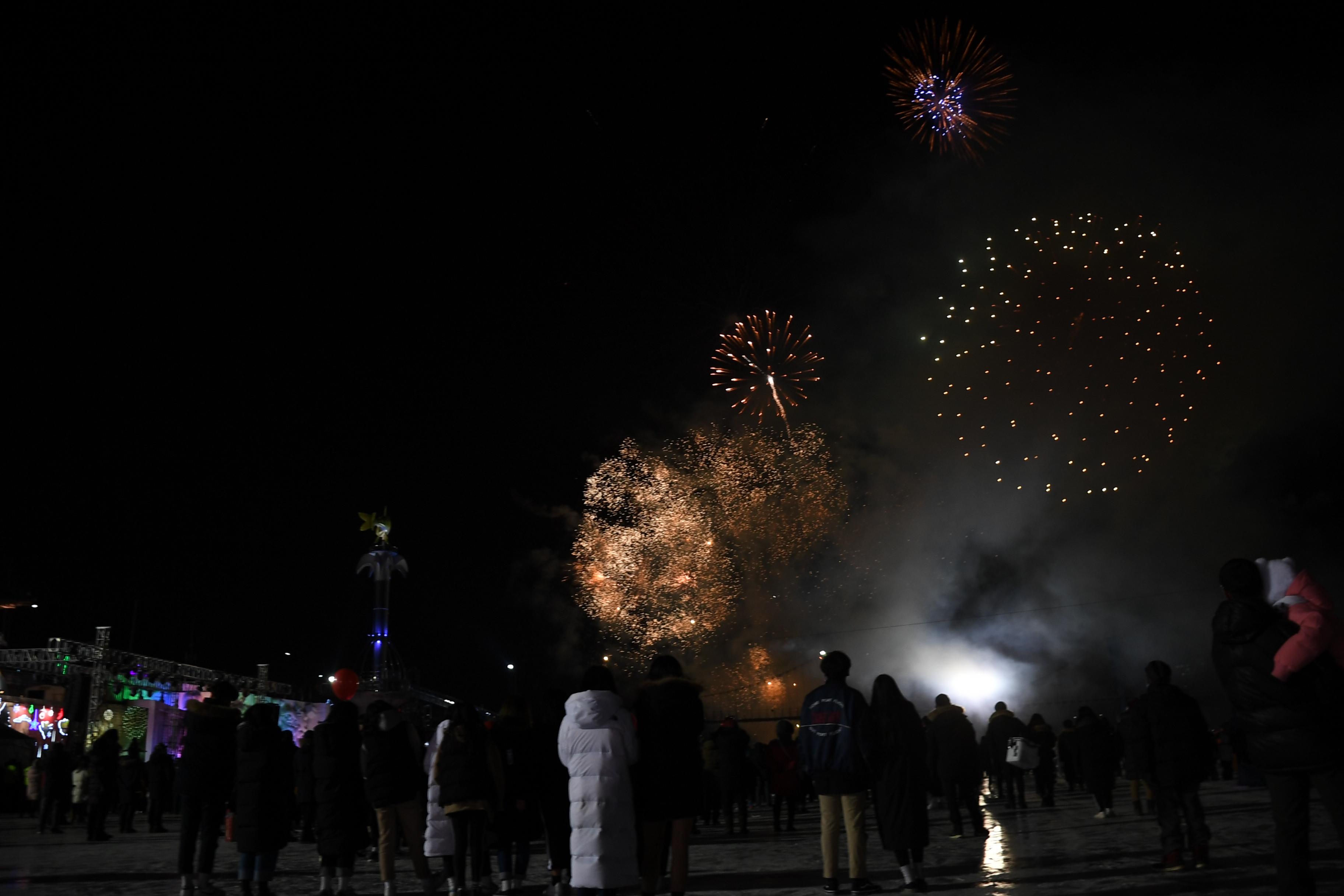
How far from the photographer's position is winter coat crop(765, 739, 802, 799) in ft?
48.5

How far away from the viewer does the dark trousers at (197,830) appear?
28.4 ft

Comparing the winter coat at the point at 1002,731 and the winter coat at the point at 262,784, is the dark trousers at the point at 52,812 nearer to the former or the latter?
the winter coat at the point at 262,784

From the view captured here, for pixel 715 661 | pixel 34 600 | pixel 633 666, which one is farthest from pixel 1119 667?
pixel 34 600

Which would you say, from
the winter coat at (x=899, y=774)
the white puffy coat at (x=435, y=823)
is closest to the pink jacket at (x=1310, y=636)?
the winter coat at (x=899, y=774)

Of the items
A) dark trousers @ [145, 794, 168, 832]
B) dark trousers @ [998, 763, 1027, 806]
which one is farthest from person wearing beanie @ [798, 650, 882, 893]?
dark trousers @ [145, 794, 168, 832]

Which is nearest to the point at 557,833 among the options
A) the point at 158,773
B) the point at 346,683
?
the point at 346,683

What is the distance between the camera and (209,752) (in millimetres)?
8828

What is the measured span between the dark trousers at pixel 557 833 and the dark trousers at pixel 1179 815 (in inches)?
187

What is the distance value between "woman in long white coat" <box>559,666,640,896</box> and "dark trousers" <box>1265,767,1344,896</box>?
12.0 feet

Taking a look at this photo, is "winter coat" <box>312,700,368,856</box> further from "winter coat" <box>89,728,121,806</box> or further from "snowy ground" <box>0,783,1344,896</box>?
"winter coat" <box>89,728,121,806</box>

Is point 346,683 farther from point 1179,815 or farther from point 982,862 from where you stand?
point 1179,815

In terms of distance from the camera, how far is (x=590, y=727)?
22.3 feet

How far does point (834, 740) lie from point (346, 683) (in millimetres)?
9671

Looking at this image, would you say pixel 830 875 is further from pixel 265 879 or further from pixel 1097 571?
pixel 1097 571
